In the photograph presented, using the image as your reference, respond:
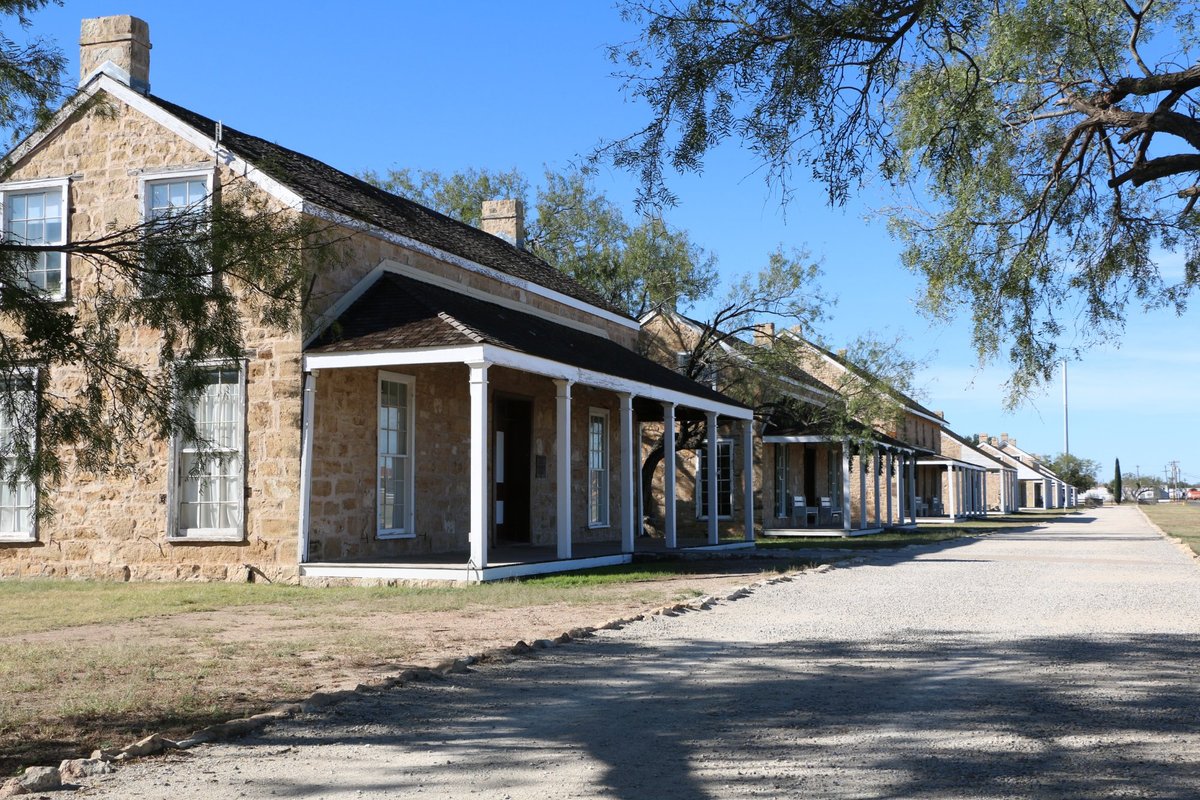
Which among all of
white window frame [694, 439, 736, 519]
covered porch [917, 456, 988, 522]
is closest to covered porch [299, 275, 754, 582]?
white window frame [694, 439, 736, 519]

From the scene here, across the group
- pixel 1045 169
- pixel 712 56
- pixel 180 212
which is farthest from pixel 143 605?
pixel 1045 169

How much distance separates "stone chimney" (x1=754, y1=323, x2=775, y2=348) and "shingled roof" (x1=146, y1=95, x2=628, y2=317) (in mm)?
4784

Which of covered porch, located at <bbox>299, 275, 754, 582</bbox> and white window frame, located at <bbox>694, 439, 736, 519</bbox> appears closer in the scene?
covered porch, located at <bbox>299, 275, 754, 582</bbox>

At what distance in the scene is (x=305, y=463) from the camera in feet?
45.4

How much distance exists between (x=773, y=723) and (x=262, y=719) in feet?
8.27

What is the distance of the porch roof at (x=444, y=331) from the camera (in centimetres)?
1350

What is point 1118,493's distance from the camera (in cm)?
10275

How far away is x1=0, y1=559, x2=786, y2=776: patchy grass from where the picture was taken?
19.8 ft

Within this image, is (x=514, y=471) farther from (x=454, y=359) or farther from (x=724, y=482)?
(x=724, y=482)

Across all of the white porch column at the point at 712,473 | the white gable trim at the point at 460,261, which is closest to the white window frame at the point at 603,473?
the white gable trim at the point at 460,261

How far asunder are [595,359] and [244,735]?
12.3 meters

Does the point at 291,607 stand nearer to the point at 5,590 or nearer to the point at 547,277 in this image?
the point at 5,590

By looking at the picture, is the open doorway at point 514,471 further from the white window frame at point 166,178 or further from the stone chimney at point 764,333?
the stone chimney at point 764,333

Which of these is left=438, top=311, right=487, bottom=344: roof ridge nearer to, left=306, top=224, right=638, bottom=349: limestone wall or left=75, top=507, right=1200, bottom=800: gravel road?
left=306, top=224, right=638, bottom=349: limestone wall
